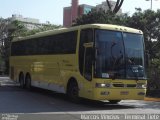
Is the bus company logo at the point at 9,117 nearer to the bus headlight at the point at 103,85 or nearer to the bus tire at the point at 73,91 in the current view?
the bus headlight at the point at 103,85

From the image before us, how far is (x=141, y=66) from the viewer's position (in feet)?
62.5

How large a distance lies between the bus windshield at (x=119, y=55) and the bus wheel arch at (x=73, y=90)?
6.34 ft

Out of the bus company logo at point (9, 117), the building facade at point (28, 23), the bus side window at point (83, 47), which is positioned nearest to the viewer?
the bus company logo at point (9, 117)

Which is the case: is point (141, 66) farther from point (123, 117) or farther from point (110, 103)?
point (123, 117)

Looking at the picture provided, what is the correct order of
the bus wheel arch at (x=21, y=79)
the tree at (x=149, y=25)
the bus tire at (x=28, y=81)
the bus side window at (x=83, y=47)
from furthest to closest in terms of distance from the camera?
1. the tree at (x=149, y=25)
2. the bus wheel arch at (x=21, y=79)
3. the bus tire at (x=28, y=81)
4. the bus side window at (x=83, y=47)

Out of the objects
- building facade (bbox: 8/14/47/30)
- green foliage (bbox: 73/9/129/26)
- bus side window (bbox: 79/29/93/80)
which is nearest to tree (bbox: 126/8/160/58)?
green foliage (bbox: 73/9/129/26)

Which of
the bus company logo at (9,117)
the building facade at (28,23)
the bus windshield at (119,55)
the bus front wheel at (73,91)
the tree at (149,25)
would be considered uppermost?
the building facade at (28,23)

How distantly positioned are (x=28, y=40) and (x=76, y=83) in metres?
A: 8.73

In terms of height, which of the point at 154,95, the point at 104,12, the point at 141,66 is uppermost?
the point at 104,12

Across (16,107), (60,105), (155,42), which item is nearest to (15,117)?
(16,107)

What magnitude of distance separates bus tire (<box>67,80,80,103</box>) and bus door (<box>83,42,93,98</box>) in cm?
103

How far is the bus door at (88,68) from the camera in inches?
718

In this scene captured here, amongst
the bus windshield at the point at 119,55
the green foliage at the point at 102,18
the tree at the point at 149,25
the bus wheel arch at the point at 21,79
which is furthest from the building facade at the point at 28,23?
the bus windshield at the point at 119,55

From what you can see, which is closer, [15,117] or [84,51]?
[15,117]
